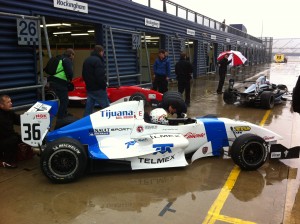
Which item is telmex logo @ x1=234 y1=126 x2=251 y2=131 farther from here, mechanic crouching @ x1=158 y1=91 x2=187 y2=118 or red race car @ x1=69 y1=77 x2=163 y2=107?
red race car @ x1=69 y1=77 x2=163 y2=107

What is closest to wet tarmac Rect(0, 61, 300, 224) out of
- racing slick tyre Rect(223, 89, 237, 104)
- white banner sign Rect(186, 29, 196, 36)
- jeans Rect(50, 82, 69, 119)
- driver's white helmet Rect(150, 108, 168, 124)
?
driver's white helmet Rect(150, 108, 168, 124)

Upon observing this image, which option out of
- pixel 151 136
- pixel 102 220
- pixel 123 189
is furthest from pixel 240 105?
pixel 102 220

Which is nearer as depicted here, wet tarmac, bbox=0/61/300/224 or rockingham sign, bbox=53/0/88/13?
wet tarmac, bbox=0/61/300/224

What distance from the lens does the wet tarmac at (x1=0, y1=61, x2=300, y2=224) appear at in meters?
3.40

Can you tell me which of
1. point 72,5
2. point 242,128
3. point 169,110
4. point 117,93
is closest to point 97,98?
point 169,110

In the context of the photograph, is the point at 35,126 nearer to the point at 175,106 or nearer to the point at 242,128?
the point at 175,106

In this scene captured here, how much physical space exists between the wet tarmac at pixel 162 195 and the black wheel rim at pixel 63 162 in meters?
0.19

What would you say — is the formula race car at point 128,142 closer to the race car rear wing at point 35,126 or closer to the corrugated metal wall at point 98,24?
the race car rear wing at point 35,126

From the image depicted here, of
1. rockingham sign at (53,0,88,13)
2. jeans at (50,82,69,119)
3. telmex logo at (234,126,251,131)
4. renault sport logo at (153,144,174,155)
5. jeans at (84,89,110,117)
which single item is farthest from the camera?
rockingham sign at (53,0,88,13)

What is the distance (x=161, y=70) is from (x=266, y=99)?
11.5 feet

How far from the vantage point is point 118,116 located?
4.78 meters

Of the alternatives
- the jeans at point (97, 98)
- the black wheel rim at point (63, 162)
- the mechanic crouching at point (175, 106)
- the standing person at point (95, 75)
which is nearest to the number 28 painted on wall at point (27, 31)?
the standing person at point (95, 75)

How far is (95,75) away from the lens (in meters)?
6.59

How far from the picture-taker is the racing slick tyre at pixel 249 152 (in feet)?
15.4
